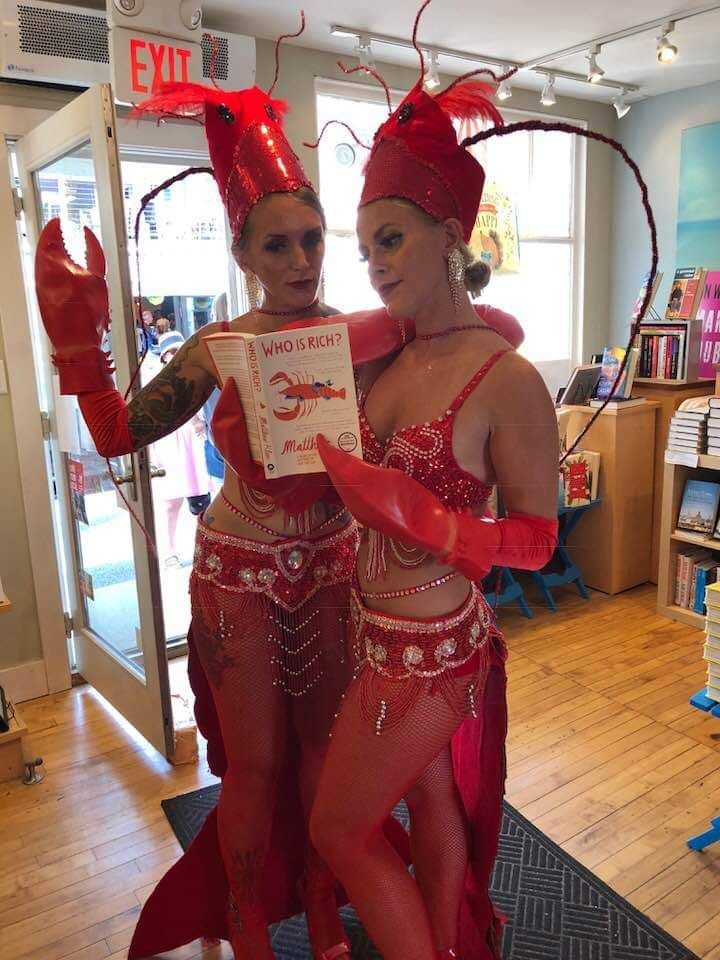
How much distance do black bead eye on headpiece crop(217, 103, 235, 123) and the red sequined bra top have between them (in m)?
0.59

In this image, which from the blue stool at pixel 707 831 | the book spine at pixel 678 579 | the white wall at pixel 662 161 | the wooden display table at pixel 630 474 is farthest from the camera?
the white wall at pixel 662 161

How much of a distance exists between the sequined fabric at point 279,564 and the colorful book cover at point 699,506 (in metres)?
2.22

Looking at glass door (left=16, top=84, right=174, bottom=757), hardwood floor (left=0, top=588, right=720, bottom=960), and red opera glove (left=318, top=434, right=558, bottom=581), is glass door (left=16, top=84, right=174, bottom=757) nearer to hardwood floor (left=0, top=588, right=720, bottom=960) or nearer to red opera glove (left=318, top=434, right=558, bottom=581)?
hardwood floor (left=0, top=588, right=720, bottom=960)

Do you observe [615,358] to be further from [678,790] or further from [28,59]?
[28,59]

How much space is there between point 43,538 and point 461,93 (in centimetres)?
225

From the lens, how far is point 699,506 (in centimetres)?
304

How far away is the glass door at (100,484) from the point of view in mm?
1952

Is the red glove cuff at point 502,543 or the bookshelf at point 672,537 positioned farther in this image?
the bookshelf at point 672,537

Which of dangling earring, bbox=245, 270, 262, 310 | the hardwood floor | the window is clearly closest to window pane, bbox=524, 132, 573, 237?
the window

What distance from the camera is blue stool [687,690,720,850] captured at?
5.92 ft

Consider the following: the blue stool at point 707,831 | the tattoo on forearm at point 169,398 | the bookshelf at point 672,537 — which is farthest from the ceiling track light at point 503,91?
the bookshelf at point 672,537

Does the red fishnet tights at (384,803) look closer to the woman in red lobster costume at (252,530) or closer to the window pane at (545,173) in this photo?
the woman in red lobster costume at (252,530)

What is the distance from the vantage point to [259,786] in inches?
53.4

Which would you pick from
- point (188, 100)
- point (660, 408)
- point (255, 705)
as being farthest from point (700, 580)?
point (188, 100)
